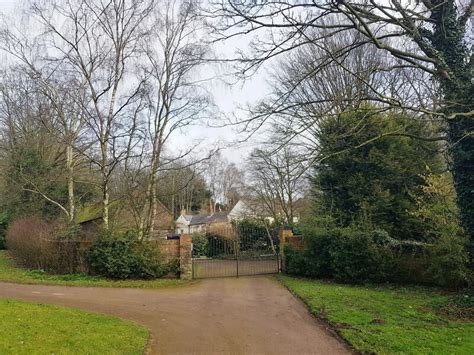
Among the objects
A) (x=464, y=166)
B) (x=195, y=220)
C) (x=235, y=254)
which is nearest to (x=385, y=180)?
(x=464, y=166)

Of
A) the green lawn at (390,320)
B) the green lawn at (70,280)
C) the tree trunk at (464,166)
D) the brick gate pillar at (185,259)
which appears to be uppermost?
the tree trunk at (464,166)

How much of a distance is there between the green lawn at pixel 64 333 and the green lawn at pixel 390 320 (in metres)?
3.71

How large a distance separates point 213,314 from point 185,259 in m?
6.64

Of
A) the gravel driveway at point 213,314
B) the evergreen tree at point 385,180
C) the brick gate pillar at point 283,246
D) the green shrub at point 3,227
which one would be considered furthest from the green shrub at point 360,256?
the green shrub at point 3,227

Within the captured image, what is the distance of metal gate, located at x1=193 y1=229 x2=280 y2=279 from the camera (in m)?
18.0

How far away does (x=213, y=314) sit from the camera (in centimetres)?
945

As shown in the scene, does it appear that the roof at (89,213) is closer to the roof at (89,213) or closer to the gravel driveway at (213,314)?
the roof at (89,213)

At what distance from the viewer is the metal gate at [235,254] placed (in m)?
18.0

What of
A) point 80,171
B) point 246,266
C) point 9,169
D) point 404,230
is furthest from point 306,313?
point 9,169

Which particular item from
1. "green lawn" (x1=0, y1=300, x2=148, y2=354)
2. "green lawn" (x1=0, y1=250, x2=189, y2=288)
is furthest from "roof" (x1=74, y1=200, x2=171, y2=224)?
"green lawn" (x1=0, y1=300, x2=148, y2=354)

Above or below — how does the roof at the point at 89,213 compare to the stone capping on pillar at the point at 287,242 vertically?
above

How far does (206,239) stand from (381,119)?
18840 millimetres

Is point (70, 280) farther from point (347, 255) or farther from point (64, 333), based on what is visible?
point (347, 255)

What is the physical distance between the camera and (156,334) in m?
7.52
